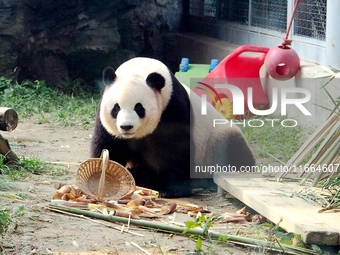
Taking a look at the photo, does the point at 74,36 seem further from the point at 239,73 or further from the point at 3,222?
the point at 3,222

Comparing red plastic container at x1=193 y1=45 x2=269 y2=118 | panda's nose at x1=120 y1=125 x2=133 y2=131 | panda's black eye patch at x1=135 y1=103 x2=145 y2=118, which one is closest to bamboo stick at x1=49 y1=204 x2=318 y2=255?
panda's nose at x1=120 y1=125 x2=133 y2=131

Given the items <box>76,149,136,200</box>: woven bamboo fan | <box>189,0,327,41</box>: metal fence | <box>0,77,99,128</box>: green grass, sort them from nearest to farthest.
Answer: <box>76,149,136,200</box>: woven bamboo fan < <box>189,0,327,41</box>: metal fence < <box>0,77,99,128</box>: green grass

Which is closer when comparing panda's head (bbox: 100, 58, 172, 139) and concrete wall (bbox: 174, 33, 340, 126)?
panda's head (bbox: 100, 58, 172, 139)

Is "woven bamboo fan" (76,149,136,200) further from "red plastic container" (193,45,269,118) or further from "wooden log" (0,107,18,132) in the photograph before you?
"red plastic container" (193,45,269,118)

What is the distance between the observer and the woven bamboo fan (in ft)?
15.1

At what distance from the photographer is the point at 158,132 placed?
16.7ft

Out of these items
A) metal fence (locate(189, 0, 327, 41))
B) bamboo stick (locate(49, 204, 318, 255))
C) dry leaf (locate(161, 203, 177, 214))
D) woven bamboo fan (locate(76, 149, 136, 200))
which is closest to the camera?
bamboo stick (locate(49, 204, 318, 255))

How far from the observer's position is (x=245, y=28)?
9148 mm

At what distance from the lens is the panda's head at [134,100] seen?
4832 mm

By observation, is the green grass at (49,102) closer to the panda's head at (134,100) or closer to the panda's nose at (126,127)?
the panda's head at (134,100)

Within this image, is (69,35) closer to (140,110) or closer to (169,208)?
(140,110)

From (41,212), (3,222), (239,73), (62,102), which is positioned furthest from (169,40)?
(3,222)

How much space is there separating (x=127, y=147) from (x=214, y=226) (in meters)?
1.37

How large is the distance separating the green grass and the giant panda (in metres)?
2.62
